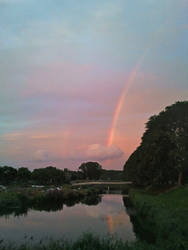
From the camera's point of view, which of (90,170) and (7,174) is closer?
(7,174)

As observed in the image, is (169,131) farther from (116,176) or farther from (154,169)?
(116,176)

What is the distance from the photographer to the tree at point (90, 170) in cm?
17675

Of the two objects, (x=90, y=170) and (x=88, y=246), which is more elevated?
(x=90, y=170)

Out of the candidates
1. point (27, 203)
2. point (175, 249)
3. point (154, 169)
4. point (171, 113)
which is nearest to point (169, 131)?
point (171, 113)

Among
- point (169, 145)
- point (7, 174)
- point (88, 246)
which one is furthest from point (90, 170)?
point (88, 246)

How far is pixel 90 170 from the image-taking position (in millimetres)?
176625

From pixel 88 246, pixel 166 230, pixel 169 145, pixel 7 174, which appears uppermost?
pixel 169 145

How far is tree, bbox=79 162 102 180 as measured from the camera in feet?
580

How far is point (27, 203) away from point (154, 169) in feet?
78.6

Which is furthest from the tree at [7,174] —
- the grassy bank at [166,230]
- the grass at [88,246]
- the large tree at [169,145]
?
the grass at [88,246]

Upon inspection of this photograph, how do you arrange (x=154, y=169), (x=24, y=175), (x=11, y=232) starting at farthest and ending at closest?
(x=24, y=175)
(x=154, y=169)
(x=11, y=232)

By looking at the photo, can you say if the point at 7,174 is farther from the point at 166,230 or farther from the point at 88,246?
the point at 88,246

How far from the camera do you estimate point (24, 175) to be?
357 ft

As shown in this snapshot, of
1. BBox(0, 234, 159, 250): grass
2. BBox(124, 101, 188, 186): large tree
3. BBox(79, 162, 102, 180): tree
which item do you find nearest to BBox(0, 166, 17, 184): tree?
BBox(124, 101, 188, 186): large tree
